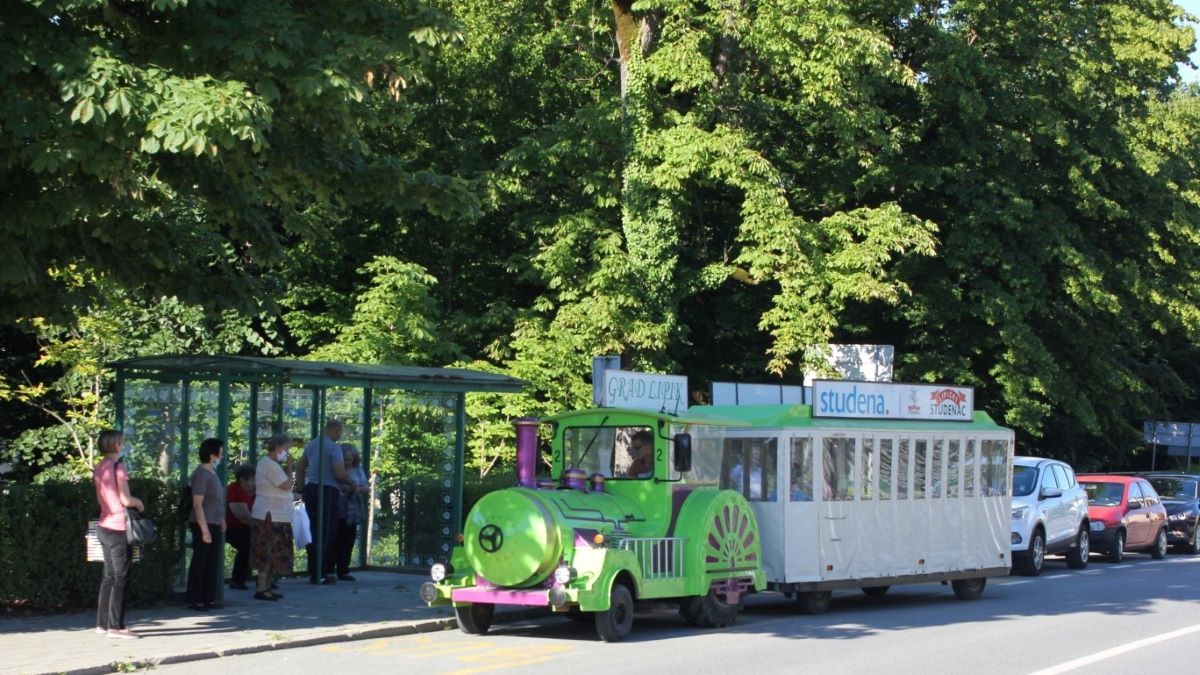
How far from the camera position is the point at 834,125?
2812 cm

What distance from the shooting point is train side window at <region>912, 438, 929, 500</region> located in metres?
18.3

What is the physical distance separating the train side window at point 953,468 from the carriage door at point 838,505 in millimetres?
2195

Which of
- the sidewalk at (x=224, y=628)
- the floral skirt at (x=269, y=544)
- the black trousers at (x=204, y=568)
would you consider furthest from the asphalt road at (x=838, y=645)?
the floral skirt at (x=269, y=544)

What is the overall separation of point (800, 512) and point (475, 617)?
412 cm

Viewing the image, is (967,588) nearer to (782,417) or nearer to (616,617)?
(782,417)

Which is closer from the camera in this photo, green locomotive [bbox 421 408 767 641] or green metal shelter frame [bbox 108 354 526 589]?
Result: green locomotive [bbox 421 408 767 641]

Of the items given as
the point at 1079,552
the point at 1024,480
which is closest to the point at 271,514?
the point at 1024,480

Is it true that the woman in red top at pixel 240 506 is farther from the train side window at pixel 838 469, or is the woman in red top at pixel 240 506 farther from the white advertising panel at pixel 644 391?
the train side window at pixel 838 469

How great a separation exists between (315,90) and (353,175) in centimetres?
220

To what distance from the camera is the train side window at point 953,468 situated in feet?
62.1

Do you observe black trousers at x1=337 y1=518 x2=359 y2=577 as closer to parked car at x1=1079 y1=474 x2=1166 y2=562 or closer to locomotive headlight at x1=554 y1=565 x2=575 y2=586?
locomotive headlight at x1=554 y1=565 x2=575 y2=586

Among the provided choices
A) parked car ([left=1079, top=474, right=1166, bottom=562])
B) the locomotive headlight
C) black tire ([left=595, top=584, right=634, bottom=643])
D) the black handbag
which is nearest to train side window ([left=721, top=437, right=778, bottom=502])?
black tire ([left=595, top=584, right=634, bottom=643])

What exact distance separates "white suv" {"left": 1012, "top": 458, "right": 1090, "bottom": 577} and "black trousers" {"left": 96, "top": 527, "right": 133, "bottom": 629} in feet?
52.0

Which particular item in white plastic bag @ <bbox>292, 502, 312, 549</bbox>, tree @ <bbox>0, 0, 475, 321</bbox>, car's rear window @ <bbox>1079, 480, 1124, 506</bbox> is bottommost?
white plastic bag @ <bbox>292, 502, 312, 549</bbox>
